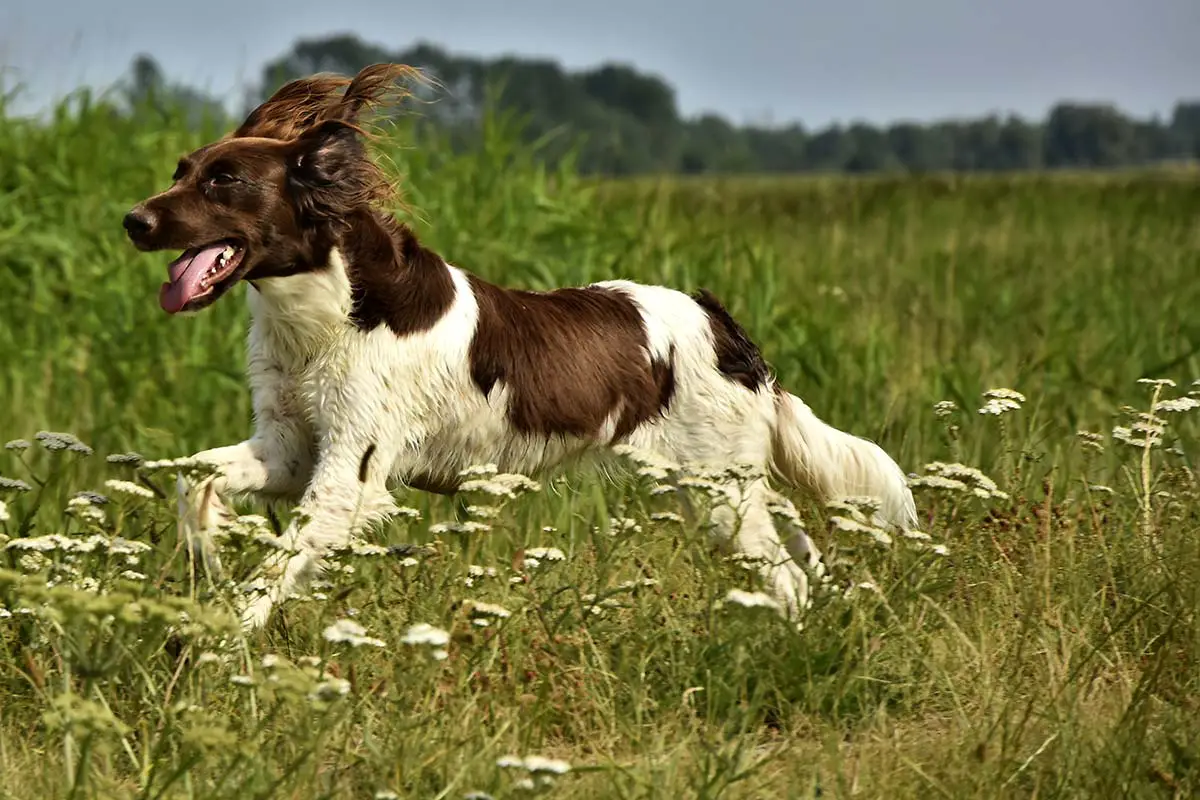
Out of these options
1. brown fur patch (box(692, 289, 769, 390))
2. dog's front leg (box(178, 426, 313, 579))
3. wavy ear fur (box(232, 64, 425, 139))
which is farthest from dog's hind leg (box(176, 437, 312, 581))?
brown fur patch (box(692, 289, 769, 390))

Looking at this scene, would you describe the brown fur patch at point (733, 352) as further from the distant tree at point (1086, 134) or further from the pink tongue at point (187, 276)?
the distant tree at point (1086, 134)

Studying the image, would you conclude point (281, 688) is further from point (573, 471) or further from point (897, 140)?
point (897, 140)

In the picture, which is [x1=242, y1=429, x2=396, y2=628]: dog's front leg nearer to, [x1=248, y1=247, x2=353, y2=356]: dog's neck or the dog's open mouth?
[x1=248, y1=247, x2=353, y2=356]: dog's neck

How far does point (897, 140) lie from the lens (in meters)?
52.2

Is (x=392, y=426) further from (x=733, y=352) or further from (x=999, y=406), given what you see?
(x=999, y=406)

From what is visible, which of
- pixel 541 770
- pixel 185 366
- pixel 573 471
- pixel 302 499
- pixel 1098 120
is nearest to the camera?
pixel 541 770

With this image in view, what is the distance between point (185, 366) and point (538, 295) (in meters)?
2.69

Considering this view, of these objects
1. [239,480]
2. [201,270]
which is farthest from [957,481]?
[201,270]

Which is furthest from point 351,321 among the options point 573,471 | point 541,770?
point 541,770

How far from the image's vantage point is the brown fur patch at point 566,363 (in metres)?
4.35

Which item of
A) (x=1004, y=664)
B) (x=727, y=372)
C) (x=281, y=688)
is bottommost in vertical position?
(x=1004, y=664)

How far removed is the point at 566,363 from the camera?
14.5ft

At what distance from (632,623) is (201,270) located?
140cm

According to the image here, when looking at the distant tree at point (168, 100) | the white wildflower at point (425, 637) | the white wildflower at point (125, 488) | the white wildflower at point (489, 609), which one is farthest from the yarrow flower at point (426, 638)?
the distant tree at point (168, 100)
